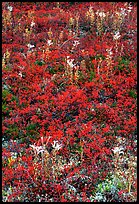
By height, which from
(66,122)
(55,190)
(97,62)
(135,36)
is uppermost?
(135,36)

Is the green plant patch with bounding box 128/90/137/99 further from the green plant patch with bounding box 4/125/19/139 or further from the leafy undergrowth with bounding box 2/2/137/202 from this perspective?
the green plant patch with bounding box 4/125/19/139

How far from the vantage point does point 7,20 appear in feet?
47.1

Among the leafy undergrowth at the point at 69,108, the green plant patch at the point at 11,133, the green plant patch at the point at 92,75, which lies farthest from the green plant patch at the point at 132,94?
the green plant patch at the point at 11,133

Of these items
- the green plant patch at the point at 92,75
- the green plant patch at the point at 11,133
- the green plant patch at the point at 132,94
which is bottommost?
the green plant patch at the point at 11,133

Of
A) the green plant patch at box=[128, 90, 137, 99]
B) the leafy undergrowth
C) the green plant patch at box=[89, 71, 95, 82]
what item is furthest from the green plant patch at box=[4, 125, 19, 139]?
the green plant patch at box=[128, 90, 137, 99]

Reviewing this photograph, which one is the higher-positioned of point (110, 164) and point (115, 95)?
point (115, 95)

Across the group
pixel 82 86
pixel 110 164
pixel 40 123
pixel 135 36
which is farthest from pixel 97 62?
pixel 110 164

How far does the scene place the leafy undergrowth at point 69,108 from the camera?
26.0ft

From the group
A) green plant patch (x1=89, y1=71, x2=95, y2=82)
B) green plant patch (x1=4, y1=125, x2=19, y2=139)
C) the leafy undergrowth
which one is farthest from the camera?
green plant patch (x1=89, y1=71, x2=95, y2=82)

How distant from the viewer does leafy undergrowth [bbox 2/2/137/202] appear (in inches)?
312

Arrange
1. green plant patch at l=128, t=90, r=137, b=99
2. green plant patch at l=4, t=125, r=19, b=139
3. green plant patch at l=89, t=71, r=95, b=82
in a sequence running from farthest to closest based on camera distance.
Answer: green plant patch at l=89, t=71, r=95, b=82
green plant patch at l=128, t=90, r=137, b=99
green plant patch at l=4, t=125, r=19, b=139

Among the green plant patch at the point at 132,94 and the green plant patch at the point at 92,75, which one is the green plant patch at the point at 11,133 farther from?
the green plant patch at the point at 132,94

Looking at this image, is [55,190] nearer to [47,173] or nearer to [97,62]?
[47,173]

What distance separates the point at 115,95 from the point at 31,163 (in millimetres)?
3945
